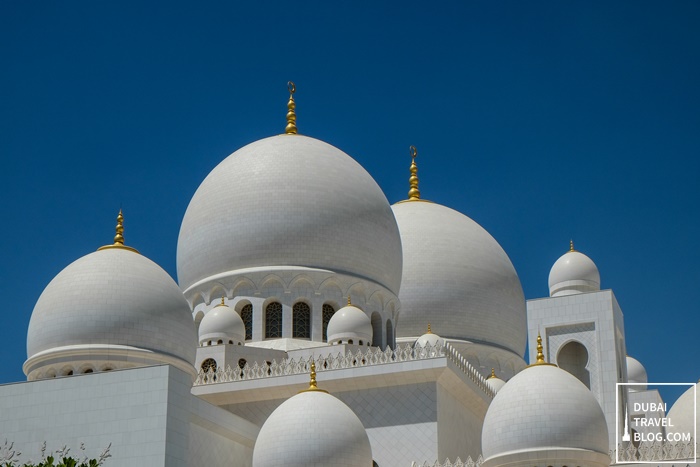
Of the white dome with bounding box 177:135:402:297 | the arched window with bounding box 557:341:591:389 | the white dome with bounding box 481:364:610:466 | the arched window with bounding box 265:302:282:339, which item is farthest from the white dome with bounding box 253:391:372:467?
the arched window with bounding box 557:341:591:389

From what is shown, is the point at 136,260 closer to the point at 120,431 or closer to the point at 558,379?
the point at 120,431

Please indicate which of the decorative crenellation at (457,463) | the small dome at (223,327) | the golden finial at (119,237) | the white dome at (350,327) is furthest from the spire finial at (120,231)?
the decorative crenellation at (457,463)

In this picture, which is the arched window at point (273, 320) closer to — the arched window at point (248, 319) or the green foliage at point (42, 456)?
the arched window at point (248, 319)

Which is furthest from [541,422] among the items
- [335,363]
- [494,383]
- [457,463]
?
[494,383]

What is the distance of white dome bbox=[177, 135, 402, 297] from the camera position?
31844 millimetres

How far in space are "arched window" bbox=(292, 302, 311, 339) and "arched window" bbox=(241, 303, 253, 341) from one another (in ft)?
3.70

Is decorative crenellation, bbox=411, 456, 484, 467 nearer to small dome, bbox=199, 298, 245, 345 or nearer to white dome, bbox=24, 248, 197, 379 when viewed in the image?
white dome, bbox=24, 248, 197, 379

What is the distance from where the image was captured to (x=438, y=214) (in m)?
38.2

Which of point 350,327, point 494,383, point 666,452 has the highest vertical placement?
point 350,327

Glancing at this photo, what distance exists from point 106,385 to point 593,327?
13.7 m

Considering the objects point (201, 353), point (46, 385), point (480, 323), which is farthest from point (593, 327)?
point (46, 385)

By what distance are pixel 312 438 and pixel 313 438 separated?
20 mm

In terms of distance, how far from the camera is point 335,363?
1130 inches

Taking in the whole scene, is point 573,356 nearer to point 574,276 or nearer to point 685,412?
point 574,276
